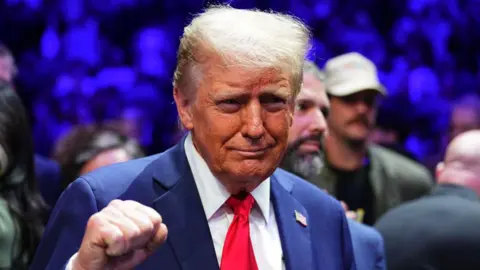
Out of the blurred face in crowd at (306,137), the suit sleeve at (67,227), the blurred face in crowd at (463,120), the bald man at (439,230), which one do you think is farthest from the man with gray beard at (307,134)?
the blurred face in crowd at (463,120)

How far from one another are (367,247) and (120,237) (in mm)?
1639

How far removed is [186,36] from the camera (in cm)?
265

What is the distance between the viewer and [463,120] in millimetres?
7109

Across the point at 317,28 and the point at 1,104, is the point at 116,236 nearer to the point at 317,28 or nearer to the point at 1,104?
the point at 1,104

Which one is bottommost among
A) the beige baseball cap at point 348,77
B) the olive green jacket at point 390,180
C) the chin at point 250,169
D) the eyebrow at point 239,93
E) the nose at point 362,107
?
the olive green jacket at point 390,180

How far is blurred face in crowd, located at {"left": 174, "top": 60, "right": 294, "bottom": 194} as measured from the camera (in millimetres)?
2514

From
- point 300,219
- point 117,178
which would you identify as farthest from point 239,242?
point 117,178

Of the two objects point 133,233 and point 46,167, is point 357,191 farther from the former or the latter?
point 133,233

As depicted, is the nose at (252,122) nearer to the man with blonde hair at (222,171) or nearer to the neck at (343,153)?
the man with blonde hair at (222,171)

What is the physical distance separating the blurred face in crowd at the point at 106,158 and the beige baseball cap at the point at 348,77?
1194 mm

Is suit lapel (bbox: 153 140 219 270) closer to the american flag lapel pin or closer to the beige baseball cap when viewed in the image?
the american flag lapel pin

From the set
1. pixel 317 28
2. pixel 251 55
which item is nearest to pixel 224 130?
pixel 251 55

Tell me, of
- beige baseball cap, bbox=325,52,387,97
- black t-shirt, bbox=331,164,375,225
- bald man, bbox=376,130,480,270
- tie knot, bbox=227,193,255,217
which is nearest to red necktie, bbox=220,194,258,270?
tie knot, bbox=227,193,255,217

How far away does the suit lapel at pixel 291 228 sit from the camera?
2670 millimetres
